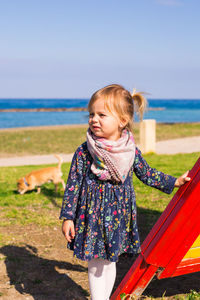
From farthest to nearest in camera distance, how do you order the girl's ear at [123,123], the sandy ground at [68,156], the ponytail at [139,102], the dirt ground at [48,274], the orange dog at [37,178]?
the sandy ground at [68,156] → the orange dog at [37,178] → the dirt ground at [48,274] → the ponytail at [139,102] → the girl's ear at [123,123]

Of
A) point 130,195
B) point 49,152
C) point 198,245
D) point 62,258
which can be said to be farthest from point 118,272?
point 49,152

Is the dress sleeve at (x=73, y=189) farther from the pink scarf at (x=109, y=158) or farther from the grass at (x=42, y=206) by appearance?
the grass at (x=42, y=206)

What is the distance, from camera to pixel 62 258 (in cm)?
399

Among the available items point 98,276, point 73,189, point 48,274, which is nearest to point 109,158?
point 73,189

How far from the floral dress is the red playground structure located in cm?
12

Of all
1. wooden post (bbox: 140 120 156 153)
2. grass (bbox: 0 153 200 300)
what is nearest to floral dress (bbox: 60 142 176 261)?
grass (bbox: 0 153 200 300)

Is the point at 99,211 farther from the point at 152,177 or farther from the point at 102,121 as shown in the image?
the point at 102,121

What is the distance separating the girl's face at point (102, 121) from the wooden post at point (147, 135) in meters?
8.51

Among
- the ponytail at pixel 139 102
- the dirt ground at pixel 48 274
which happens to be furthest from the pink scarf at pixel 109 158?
the dirt ground at pixel 48 274

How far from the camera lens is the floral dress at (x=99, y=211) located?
2363mm

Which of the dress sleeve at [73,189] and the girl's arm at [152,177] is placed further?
the girl's arm at [152,177]

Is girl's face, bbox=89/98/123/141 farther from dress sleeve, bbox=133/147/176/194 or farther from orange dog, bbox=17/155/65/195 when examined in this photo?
orange dog, bbox=17/155/65/195

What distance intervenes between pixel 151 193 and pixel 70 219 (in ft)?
14.0

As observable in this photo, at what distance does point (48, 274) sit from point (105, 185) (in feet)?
5.37
